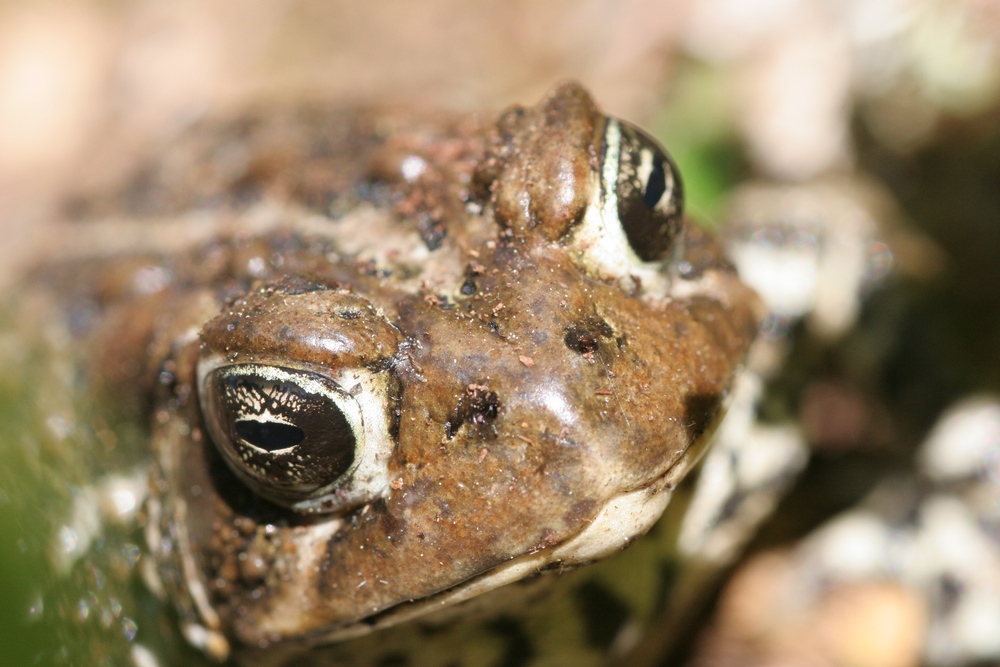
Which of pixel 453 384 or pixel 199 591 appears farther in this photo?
pixel 199 591

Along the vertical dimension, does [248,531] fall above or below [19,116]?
above

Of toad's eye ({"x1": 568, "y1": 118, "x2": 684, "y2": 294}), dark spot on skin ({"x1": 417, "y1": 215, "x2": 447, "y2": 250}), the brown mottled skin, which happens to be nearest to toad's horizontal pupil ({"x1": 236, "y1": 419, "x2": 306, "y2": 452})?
the brown mottled skin

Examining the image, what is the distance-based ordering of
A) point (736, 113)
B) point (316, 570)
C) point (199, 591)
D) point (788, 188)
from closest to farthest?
point (316, 570) < point (199, 591) < point (788, 188) < point (736, 113)

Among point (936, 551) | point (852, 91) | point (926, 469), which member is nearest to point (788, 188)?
point (852, 91)

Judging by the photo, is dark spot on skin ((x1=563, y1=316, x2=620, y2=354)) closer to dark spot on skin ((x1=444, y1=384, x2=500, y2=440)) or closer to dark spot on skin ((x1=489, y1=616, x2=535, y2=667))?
dark spot on skin ((x1=444, y1=384, x2=500, y2=440))

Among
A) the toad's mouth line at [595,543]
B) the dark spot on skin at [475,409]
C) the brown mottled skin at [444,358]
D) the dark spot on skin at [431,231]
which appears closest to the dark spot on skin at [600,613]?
the toad's mouth line at [595,543]

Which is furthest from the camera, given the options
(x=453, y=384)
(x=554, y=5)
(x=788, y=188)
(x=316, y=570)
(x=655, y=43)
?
(x=554, y=5)

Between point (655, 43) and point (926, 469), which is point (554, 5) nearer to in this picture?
point (655, 43)

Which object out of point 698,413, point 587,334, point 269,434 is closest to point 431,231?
point 587,334
